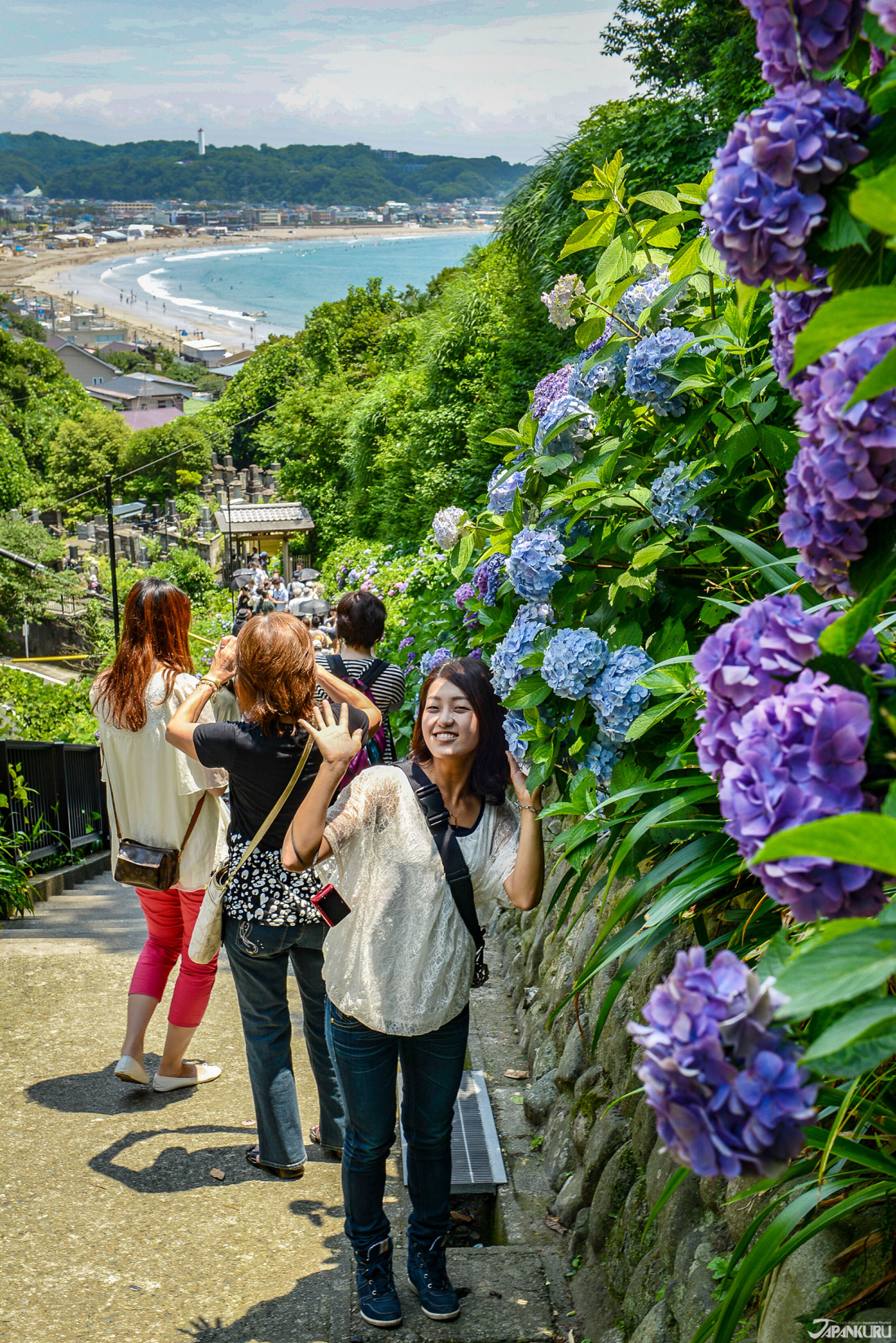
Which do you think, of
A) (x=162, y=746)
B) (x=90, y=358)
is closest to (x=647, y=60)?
(x=162, y=746)

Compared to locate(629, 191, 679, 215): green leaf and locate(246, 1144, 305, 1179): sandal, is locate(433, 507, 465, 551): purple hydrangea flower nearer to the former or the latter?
locate(629, 191, 679, 215): green leaf

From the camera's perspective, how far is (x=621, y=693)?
1817 mm

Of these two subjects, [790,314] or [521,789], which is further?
[521,789]

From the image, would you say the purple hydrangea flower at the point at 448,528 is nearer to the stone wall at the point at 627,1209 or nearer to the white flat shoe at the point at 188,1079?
the stone wall at the point at 627,1209

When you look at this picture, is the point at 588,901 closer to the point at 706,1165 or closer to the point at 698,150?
the point at 706,1165

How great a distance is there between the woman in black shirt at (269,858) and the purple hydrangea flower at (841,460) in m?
1.84

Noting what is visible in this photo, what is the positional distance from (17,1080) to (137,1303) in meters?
1.13

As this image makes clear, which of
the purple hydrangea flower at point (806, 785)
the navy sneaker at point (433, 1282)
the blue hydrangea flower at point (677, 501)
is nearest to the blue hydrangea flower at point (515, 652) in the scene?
the blue hydrangea flower at point (677, 501)

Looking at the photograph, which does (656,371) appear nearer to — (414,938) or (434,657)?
(414,938)

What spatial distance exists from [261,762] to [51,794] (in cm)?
419

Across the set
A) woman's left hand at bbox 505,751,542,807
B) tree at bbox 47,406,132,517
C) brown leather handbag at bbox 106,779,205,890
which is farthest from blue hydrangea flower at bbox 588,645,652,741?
tree at bbox 47,406,132,517

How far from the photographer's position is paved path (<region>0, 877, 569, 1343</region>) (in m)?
2.25

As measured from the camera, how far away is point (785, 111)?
85 centimetres

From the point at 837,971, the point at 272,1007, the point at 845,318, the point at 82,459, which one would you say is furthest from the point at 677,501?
the point at 82,459
